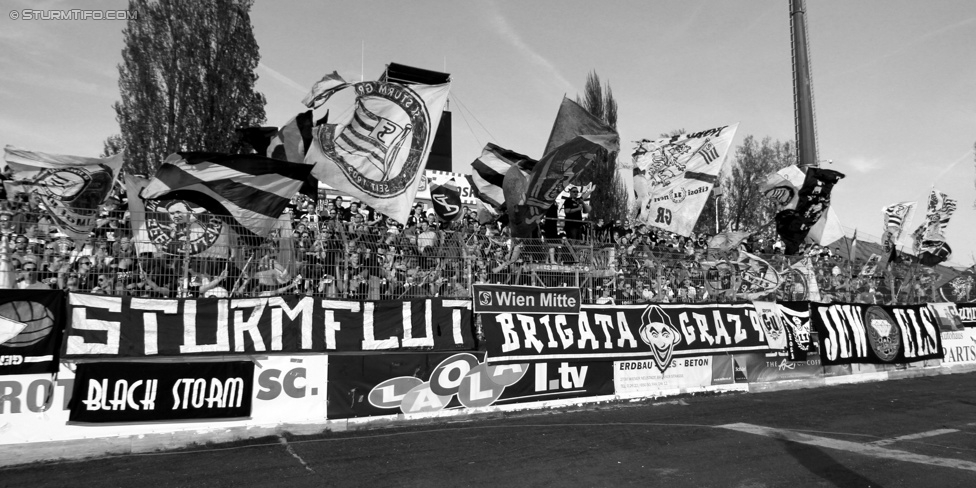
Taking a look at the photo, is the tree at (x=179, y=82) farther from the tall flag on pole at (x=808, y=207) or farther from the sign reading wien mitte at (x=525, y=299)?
the tall flag on pole at (x=808, y=207)

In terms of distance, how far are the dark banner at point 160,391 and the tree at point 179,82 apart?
16372 millimetres

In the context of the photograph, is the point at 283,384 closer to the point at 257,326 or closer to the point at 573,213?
the point at 257,326

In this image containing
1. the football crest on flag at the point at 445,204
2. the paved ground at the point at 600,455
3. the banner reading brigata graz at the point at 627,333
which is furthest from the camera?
the football crest on flag at the point at 445,204

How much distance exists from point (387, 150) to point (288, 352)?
11.8ft

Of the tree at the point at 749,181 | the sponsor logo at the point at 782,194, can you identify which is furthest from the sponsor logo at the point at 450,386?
the tree at the point at 749,181

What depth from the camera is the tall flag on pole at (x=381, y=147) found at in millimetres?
10594

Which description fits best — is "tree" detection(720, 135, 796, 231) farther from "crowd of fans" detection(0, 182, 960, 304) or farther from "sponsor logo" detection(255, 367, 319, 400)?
"sponsor logo" detection(255, 367, 319, 400)

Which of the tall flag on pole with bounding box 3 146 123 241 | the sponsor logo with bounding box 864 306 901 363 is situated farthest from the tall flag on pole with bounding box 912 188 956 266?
the tall flag on pole with bounding box 3 146 123 241

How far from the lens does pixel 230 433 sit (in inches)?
350

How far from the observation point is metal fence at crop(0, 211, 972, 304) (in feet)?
27.9

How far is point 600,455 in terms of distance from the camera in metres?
7.94

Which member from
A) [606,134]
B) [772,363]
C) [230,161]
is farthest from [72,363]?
[772,363]

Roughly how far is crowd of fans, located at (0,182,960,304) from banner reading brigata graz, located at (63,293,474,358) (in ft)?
0.80

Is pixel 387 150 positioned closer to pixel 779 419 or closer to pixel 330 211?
pixel 330 211
